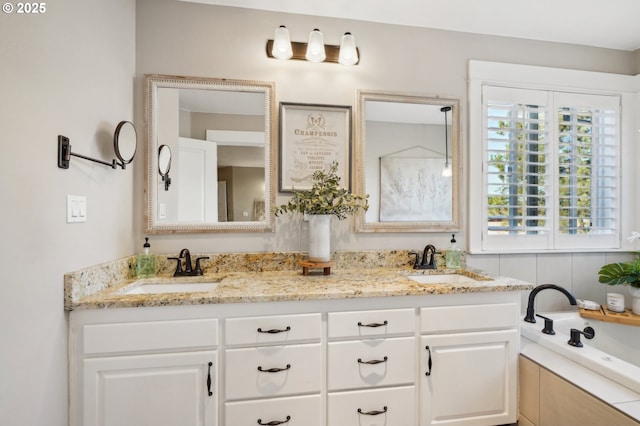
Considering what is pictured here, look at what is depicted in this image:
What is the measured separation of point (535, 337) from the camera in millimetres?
1752

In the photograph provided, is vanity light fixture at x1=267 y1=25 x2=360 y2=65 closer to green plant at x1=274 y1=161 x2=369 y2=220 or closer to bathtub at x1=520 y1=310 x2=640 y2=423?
green plant at x1=274 y1=161 x2=369 y2=220

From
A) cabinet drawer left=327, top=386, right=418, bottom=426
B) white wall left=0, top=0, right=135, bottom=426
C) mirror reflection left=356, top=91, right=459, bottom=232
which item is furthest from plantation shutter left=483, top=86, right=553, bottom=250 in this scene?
white wall left=0, top=0, right=135, bottom=426

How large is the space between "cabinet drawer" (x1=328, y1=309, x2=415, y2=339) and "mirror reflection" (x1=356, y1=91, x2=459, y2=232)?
65cm

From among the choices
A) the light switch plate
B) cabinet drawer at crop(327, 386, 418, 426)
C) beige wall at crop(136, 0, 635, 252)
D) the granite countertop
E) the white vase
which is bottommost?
cabinet drawer at crop(327, 386, 418, 426)

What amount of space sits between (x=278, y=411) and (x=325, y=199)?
3.46ft

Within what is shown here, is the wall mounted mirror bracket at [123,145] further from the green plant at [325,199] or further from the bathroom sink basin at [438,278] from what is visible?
the bathroom sink basin at [438,278]

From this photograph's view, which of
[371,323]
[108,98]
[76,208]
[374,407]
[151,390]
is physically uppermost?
[108,98]

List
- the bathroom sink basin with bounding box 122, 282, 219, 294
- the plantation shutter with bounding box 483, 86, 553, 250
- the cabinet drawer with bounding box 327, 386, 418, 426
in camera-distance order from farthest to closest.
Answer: the plantation shutter with bounding box 483, 86, 553, 250
the bathroom sink basin with bounding box 122, 282, 219, 294
the cabinet drawer with bounding box 327, 386, 418, 426

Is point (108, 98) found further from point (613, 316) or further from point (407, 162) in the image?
point (613, 316)

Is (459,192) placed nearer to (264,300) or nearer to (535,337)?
(535,337)

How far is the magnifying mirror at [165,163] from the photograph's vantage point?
186 centimetres

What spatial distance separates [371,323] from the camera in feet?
4.83

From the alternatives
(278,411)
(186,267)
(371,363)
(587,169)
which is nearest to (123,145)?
(186,267)

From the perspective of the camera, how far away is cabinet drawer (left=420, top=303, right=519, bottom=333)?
5.03 ft
